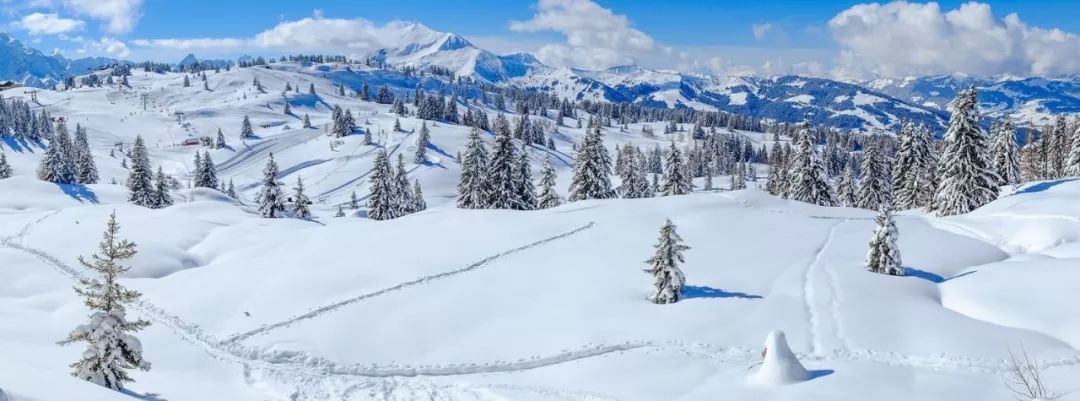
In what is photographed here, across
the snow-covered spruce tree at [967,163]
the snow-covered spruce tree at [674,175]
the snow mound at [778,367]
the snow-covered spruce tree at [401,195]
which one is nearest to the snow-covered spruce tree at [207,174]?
the snow-covered spruce tree at [401,195]

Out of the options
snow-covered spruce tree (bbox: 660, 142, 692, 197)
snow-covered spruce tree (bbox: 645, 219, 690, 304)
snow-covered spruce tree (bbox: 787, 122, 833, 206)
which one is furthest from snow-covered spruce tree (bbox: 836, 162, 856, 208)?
snow-covered spruce tree (bbox: 645, 219, 690, 304)

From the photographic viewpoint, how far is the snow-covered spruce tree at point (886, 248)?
26094 mm

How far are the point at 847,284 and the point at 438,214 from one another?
Result: 26.9m

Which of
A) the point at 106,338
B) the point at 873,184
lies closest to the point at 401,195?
the point at 106,338

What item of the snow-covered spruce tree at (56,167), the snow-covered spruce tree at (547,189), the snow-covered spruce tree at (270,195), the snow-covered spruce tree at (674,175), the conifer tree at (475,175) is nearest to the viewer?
the conifer tree at (475,175)

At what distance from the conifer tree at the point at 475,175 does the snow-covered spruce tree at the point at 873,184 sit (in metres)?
43.4

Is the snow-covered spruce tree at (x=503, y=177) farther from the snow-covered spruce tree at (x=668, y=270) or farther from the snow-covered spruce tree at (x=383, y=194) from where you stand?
the snow-covered spruce tree at (x=668, y=270)

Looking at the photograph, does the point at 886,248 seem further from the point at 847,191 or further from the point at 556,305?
the point at 847,191

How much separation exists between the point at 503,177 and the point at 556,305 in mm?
29375

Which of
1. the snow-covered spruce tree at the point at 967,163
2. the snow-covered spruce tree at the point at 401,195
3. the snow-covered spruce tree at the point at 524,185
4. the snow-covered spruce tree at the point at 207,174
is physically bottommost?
the snow-covered spruce tree at the point at 207,174

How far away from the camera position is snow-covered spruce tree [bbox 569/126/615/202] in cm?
5544

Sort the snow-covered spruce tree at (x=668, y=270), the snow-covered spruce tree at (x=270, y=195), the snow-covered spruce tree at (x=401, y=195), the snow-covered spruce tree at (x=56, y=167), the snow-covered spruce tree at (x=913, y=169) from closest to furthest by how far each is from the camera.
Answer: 1. the snow-covered spruce tree at (x=668, y=270)
2. the snow-covered spruce tree at (x=270, y=195)
3. the snow-covered spruce tree at (x=913, y=169)
4. the snow-covered spruce tree at (x=401, y=195)
5. the snow-covered spruce tree at (x=56, y=167)

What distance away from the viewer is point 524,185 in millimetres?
53156

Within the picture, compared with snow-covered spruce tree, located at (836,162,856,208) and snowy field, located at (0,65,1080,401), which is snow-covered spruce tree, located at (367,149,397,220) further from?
snow-covered spruce tree, located at (836,162,856,208)
